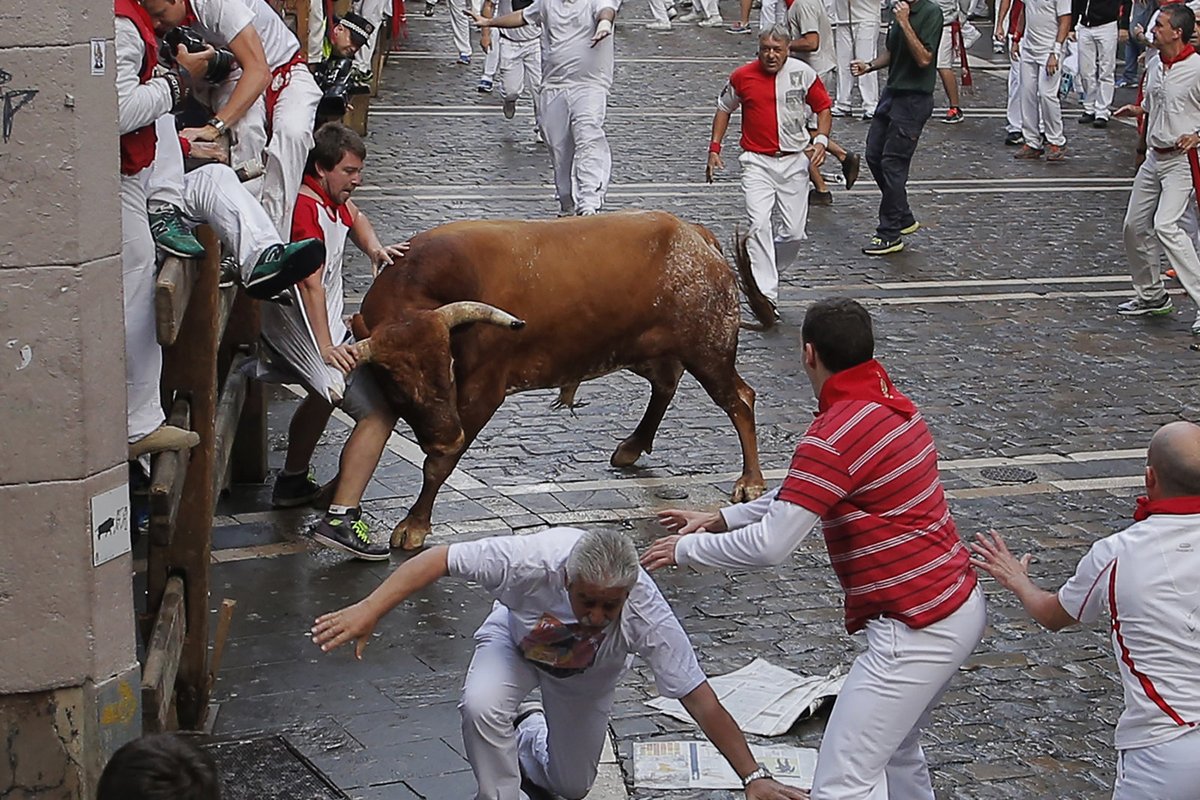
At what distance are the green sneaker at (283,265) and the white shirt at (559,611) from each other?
168cm

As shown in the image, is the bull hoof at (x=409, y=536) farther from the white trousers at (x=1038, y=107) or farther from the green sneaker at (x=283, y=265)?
the white trousers at (x=1038, y=107)

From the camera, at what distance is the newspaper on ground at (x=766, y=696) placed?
269 inches

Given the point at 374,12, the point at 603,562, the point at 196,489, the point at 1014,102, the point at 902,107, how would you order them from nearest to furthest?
the point at 603,562, the point at 196,489, the point at 902,107, the point at 1014,102, the point at 374,12

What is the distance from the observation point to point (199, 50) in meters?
8.41

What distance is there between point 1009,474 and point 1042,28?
37.3ft

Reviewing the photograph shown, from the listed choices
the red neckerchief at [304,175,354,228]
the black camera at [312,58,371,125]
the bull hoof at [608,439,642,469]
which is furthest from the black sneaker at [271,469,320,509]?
the black camera at [312,58,371,125]

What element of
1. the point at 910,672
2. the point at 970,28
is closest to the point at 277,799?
the point at 910,672

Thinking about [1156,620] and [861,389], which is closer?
[1156,620]

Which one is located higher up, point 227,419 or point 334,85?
point 334,85

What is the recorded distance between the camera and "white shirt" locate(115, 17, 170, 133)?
19.8 ft

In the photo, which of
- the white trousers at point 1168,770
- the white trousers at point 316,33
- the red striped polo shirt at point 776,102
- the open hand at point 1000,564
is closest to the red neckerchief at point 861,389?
the open hand at point 1000,564

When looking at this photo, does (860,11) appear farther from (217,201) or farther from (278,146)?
(217,201)

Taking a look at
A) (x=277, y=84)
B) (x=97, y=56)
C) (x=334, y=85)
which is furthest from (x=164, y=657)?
(x=334, y=85)

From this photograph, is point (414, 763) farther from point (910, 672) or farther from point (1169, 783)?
point (1169, 783)
